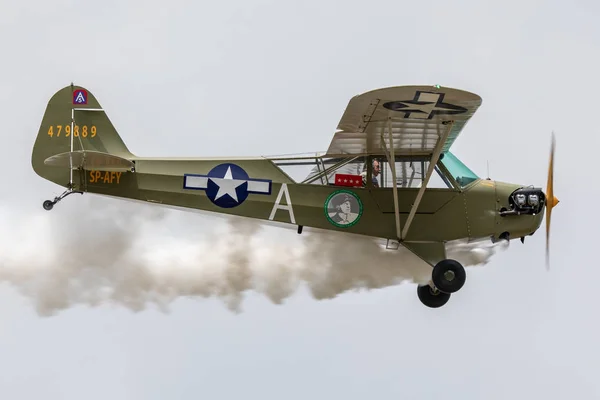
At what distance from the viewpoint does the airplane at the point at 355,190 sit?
39.2 ft

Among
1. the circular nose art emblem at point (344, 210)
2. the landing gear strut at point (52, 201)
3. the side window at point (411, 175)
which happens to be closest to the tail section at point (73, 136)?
the landing gear strut at point (52, 201)

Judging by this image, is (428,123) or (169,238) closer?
(428,123)

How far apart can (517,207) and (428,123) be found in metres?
1.74

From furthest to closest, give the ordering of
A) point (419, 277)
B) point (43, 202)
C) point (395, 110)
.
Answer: point (419, 277), point (43, 202), point (395, 110)

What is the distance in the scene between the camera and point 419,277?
→ 12.4 meters

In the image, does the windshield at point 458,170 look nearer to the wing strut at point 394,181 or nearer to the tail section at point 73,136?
the wing strut at point 394,181

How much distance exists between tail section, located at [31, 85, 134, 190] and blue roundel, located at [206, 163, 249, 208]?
1.06m

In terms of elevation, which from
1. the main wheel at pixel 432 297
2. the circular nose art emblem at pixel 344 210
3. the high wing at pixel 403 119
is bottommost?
the main wheel at pixel 432 297

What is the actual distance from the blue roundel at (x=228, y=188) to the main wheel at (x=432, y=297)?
270cm

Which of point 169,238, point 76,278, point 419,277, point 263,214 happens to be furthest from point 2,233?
point 419,277

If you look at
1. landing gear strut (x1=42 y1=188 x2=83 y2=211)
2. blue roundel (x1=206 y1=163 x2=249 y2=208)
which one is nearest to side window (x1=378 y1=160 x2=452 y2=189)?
blue roundel (x1=206 y1=163 x2=249 y2=208)

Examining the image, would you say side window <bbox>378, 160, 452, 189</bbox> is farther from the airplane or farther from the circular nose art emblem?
the circular nose art emblem

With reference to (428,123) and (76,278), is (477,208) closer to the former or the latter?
(428,123)

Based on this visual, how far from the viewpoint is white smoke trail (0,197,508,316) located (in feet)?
41.2
